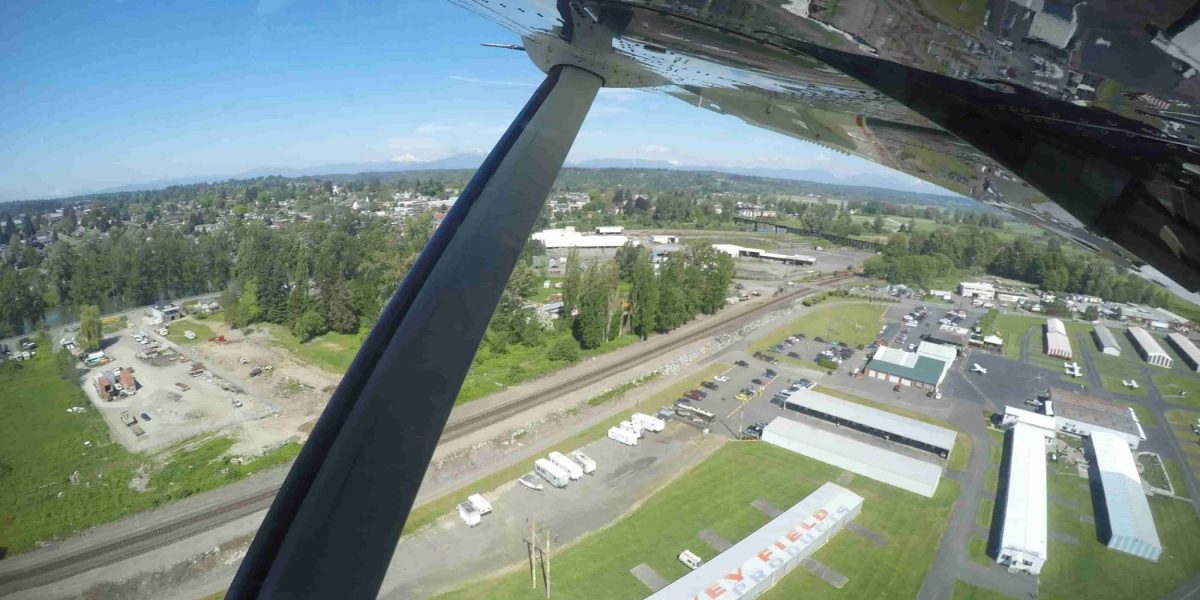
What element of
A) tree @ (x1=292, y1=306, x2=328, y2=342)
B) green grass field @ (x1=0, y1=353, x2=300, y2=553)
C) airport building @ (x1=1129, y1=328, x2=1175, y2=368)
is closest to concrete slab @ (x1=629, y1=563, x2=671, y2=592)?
green grass field @ (x1=0, y1=353, x2=300, y2=553)

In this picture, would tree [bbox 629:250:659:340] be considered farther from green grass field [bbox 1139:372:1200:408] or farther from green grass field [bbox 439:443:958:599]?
green grass field [bbox 1139:372:1200:408]

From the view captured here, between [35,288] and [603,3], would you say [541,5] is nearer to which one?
[603,3]

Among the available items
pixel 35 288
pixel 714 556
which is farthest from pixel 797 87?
pixel 35 288

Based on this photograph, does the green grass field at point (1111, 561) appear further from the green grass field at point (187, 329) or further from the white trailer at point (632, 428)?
the green grass field at point (187, 329)

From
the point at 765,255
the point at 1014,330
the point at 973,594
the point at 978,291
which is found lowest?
the point at 973,594

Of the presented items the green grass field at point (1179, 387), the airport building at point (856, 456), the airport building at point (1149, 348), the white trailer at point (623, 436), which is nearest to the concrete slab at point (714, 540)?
the white trailer at point (623, 436)

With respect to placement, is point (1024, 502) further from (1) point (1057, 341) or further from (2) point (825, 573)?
(1) point (1057, 341)

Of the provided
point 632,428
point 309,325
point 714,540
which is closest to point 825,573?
point 714,540
